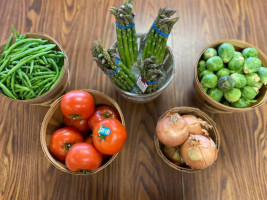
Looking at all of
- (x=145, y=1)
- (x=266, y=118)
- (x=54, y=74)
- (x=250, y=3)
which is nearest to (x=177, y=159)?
(x=266, y=118)

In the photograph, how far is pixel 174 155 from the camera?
2.44ft

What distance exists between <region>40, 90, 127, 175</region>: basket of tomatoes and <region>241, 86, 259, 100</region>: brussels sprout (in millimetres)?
448

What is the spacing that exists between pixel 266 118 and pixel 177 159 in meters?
0.45

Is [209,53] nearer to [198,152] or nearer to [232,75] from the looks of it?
[232,75]

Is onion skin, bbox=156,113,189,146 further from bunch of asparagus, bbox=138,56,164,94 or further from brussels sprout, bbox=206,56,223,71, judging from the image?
brussels sprout, bbox=206,56,223,71

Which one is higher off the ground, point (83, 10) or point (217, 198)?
point (83, 10)

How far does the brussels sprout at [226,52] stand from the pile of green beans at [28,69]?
0.60m

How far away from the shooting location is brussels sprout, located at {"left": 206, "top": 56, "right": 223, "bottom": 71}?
763 millimetres

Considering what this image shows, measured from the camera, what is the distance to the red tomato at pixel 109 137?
0.65 metres

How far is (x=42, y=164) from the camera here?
84 cm

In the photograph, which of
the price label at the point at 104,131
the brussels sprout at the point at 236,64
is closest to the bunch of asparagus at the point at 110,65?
the price label at the point at 104,131

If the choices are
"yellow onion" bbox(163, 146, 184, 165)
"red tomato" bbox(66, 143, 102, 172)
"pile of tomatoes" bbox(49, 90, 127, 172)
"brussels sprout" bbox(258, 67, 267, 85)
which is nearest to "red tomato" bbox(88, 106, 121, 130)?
"pile of tomatoes" bbox(49, 90, 127, 172)

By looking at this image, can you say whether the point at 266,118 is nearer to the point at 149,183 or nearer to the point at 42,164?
the point at 149,183

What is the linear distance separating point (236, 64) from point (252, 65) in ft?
0.17
